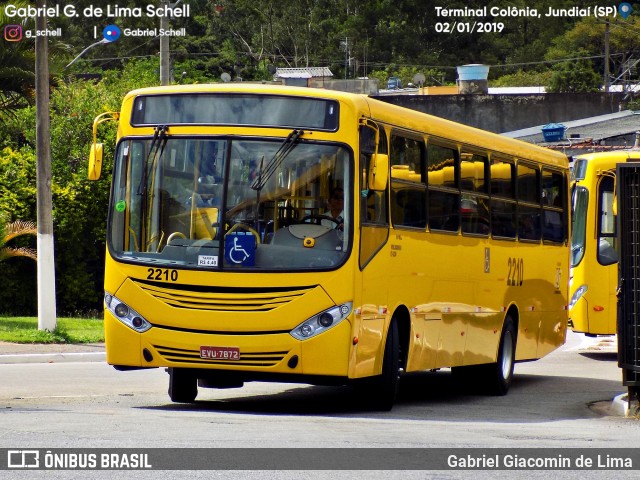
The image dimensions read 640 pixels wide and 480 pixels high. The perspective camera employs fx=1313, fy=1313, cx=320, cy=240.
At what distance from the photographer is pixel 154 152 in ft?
41.4

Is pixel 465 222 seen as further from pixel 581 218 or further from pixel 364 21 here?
pixel 364 21

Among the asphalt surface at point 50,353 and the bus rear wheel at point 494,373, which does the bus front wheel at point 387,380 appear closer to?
the bus rear wheel at point 494,373

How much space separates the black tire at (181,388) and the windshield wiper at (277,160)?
7.43ft

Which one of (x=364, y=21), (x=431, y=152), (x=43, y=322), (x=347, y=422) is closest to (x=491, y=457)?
(x=347, y=422)

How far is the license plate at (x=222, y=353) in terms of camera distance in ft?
39.8

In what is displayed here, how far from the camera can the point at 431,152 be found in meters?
14.5

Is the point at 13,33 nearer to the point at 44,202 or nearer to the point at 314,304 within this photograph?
the point at 44,202

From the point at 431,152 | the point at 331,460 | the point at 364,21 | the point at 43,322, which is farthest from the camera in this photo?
the point at 364,21

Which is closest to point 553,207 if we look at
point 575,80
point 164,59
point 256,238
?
point 256,238

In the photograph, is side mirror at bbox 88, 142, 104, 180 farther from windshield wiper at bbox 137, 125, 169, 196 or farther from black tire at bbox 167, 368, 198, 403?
black tire at bbox 167, 368, 198, 403

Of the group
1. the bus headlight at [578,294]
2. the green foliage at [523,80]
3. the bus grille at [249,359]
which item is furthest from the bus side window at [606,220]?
the green foliage at [523,80]

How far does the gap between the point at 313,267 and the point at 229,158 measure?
4.27 ft

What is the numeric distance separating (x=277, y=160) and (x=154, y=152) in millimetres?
1249

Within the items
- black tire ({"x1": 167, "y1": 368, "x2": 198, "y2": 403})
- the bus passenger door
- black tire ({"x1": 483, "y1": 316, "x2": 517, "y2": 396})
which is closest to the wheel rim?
black tire ({"x1": 483, "y1": 316, "x2": 517, "y2": 396})
